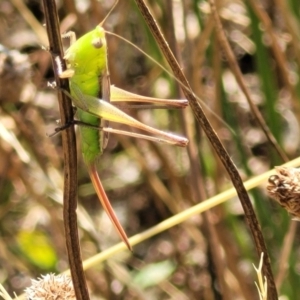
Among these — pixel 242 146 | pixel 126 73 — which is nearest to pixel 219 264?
pixel 242 146

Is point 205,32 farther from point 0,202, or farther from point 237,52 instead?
point 237,52

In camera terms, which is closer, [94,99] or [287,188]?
[287,188]

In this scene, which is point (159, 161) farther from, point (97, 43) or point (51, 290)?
point (51, 290)

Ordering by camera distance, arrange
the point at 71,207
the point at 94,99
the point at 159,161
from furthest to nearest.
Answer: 1. the point at 159,161
2. the point at 94,99
3. the point at 71,207

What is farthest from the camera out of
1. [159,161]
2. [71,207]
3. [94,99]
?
[159,161]

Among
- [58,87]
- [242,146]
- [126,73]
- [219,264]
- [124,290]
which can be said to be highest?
[58,87]

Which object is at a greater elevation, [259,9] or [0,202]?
[259,9]

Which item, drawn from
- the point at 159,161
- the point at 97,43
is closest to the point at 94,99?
the point at 97,43
